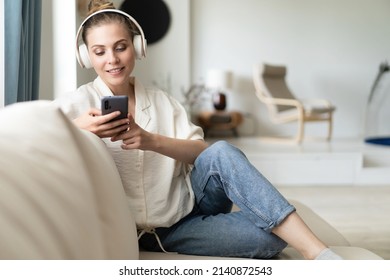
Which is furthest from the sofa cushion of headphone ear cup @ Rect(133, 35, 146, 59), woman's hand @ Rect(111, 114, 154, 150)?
headphone ear cup @ Rect(133, 35, 146, 59)

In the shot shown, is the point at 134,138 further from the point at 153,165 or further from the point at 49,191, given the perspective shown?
the point at 49,191

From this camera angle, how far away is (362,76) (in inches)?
153

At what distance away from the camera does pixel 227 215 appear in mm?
870

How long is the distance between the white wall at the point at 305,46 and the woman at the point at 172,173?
112 inches

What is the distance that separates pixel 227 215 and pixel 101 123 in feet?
0.92

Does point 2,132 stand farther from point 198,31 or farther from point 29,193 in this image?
point 198,31

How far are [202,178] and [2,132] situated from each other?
0.42 metres

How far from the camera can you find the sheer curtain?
2.69 ft

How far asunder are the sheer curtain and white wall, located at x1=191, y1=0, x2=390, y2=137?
9.38 feet

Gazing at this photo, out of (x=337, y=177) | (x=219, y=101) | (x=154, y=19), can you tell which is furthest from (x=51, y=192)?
(x=219, y=101)

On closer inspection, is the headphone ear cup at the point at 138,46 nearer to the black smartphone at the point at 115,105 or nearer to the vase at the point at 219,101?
the black smartphone at the point at 115,105

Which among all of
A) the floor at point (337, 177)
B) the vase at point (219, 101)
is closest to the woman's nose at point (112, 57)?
the floor at point (337, 177)

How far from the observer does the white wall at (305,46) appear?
12.1ft
